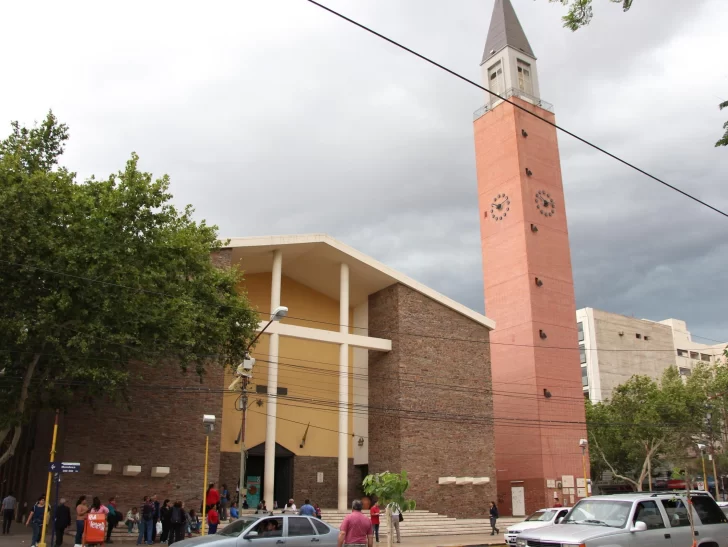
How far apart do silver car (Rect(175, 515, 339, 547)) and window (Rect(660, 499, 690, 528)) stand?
261 inches

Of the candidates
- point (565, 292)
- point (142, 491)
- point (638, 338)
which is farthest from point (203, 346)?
point (638, 338)

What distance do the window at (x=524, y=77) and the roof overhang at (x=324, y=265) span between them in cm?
1820

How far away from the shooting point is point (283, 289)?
115 feet

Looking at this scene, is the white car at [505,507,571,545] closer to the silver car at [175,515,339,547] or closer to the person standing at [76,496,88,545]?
the silver car at [175,515,339,547]

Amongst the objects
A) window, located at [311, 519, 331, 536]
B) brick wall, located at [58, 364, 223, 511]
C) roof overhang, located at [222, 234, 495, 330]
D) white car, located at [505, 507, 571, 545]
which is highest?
roof overhang, located at [222, 234, 495, 330]

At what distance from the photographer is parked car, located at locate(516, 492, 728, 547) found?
9625mm

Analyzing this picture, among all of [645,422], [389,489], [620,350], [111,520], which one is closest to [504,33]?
[645,422]

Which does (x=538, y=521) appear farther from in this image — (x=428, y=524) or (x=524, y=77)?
(x=524, y=77)

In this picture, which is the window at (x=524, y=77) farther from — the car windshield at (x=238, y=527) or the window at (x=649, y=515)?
the window at (x=649, y=515)

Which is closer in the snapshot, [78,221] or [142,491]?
[78,221]

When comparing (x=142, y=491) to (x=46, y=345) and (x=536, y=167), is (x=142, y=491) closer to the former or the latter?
(x=46, y=345)

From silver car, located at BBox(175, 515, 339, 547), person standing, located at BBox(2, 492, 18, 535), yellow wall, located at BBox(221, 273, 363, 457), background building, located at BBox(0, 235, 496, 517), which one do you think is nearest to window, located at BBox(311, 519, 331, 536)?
silver car, located at BBox(175, 515, 339, 547)

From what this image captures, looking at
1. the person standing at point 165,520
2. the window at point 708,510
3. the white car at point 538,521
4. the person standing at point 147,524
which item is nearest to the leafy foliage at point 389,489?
the white car at point 538,521

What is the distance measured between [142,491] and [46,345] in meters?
7.90
